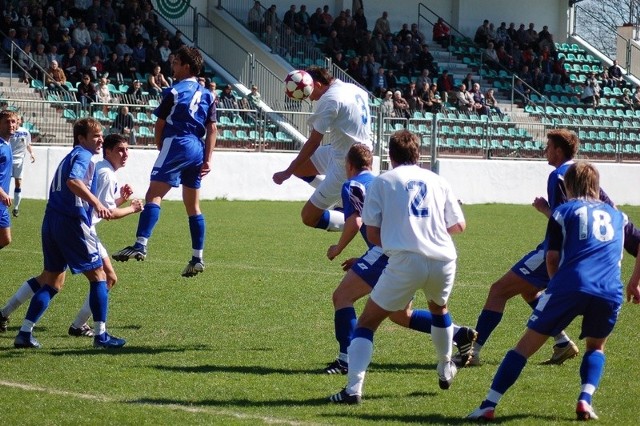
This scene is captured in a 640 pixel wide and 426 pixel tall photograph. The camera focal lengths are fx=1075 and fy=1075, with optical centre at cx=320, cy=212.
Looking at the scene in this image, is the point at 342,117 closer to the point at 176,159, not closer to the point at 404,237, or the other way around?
the point at 176,159

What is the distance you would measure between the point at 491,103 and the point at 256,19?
7.88 meters

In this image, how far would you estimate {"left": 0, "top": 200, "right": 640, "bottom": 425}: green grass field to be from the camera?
647 centimetres

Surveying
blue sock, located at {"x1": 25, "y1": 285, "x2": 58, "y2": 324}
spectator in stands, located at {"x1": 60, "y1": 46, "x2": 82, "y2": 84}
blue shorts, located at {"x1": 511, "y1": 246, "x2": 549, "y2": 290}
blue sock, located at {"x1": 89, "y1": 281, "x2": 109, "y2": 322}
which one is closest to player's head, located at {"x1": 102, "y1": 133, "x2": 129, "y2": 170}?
blue sock, located at {"x1": 89, "y1": 281, "x2": 109, "y2": 322}

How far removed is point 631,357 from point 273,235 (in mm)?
10014

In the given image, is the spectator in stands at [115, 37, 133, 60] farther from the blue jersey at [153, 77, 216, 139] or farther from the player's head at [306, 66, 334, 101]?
the player's head at [306, 66, 334, 101]

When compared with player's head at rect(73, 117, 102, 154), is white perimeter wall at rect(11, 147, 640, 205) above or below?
below

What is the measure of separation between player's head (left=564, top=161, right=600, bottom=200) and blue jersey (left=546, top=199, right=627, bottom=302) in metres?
0.07

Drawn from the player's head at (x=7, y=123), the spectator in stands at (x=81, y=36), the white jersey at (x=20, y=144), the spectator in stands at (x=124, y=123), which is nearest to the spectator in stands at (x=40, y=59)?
the spectator in stands at (x=81, y=36)

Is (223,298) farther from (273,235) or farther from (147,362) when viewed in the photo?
(273,235)

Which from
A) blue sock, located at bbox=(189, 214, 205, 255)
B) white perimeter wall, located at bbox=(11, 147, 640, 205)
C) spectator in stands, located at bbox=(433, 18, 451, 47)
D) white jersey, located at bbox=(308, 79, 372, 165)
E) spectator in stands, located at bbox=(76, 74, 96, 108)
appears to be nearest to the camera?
white jersey, located at bbox=(308, 79, 372, 165)

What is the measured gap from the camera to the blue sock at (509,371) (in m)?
6.17

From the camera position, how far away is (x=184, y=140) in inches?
387

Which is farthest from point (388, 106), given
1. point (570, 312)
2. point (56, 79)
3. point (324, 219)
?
point (570, 312)

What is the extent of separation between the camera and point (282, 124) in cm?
2705
